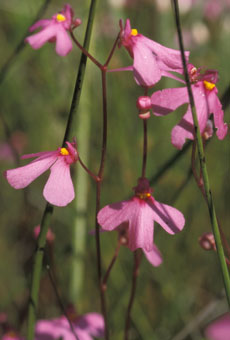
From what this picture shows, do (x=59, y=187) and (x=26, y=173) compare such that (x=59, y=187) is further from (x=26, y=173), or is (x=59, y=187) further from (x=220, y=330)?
(x=220, y=330)

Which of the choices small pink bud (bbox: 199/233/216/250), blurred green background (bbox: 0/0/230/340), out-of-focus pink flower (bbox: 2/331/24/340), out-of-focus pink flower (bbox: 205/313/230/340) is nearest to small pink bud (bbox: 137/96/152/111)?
small pink bud (bbox: 199/233/216/250)

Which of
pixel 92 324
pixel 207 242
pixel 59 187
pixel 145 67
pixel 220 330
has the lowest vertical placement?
pixel 220 330

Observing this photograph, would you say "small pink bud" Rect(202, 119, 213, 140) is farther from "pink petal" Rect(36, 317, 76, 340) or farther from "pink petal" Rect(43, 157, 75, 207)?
"pink petal" Rect(36, 317, 76, 340)

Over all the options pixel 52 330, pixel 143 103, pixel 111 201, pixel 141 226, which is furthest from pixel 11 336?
pixel 111 201

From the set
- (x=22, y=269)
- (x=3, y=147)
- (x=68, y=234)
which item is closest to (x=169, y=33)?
(x=3, y=147)

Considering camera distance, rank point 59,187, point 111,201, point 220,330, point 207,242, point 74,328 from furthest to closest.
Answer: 1. point 111,201
2. point 220,330
3. point 74,328
4. point 207,242
5. point 59,187
